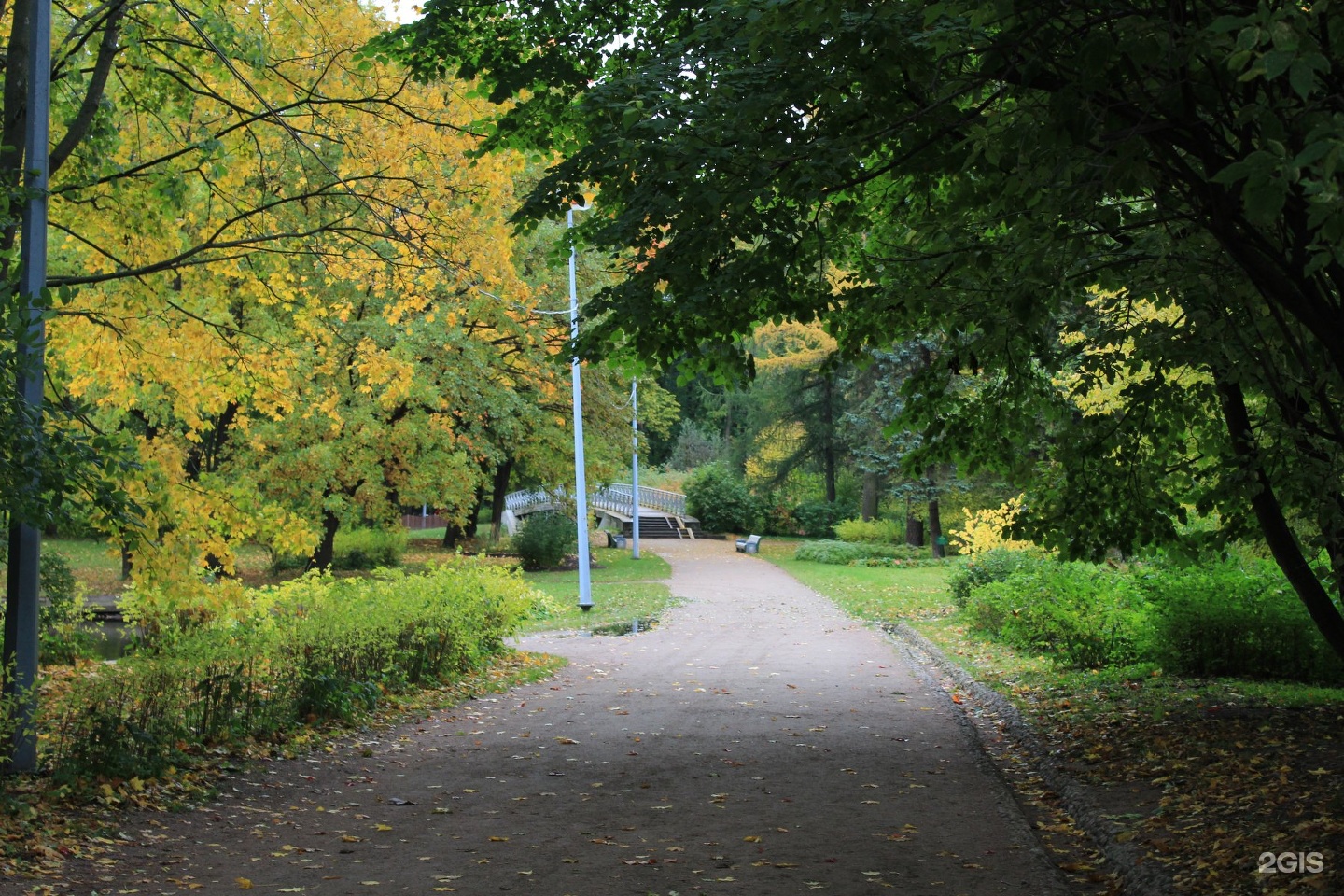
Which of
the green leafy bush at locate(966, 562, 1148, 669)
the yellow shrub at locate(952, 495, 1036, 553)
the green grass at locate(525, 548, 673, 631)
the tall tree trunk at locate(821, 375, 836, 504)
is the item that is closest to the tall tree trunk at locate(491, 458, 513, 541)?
the green grass at locate(525, 548, 673, 631)

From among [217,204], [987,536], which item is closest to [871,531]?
[987,536]

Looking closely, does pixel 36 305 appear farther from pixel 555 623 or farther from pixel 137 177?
pixel 555 623

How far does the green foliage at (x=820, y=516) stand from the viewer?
50.7m

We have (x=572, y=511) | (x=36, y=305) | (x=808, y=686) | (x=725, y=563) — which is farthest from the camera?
(x=725, y=563)

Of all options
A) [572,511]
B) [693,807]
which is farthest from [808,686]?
[572,511]

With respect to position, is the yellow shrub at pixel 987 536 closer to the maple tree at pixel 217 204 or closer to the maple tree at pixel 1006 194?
the maple tree at pixel 1006 194

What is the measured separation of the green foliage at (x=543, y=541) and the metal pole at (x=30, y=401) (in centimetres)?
2870

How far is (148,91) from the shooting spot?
1064 centimetres

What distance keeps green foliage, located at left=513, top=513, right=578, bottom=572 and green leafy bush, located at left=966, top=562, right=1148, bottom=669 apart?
71.0ft

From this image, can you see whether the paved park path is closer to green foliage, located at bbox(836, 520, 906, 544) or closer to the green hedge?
the green hedge

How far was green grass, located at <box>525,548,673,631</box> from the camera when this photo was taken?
23.0m

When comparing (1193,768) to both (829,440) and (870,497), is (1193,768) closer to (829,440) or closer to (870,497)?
(870,497)

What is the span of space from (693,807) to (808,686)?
6137 mm

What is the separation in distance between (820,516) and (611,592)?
23049 mm
